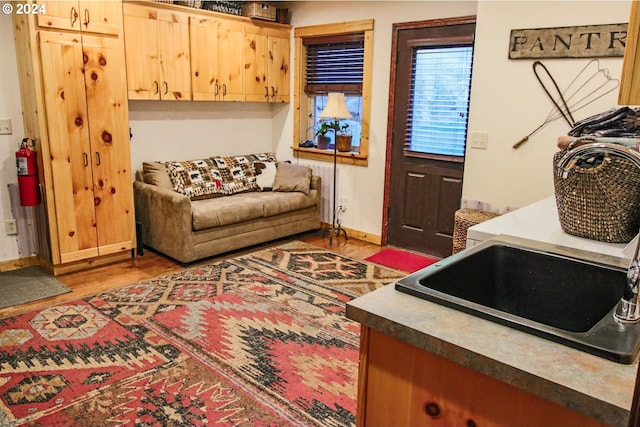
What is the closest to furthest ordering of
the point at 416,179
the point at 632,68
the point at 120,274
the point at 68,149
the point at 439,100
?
the point at 632,68 < the point at 68,149 < the point at 120,274 < the point at 439,100 < the point at 416,179

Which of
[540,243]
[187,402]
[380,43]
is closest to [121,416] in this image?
[187,402]

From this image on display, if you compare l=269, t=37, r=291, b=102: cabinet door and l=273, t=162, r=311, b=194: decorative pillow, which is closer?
l=273, t=162, r=311, b=194: decorative pillow

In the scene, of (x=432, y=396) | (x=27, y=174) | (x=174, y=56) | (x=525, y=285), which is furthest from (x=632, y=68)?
(x=174, y=56)

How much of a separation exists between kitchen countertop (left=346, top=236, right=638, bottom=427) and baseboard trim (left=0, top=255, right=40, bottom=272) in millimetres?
3912

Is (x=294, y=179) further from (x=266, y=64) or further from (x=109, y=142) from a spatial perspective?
(x=109, y=142)

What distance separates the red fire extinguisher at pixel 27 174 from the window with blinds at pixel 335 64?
2.93m

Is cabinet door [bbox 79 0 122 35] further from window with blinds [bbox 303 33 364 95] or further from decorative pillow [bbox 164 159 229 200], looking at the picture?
window with blinds [bbox 303 33 364 95]

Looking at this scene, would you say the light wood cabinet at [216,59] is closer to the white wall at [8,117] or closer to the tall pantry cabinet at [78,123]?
the tall pantry cabinet at [78,123]

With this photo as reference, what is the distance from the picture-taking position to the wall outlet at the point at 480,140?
368 cm

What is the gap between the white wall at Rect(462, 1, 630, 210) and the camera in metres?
3.24

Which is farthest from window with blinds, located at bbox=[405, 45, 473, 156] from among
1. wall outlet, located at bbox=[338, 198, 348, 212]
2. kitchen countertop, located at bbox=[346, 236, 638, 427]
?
kitchen countertop, located at bbox=[346, 236, 638, 427]

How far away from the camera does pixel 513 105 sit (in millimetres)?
3512

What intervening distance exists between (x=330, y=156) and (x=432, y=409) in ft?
14.3

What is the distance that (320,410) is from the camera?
2275 millimetres
